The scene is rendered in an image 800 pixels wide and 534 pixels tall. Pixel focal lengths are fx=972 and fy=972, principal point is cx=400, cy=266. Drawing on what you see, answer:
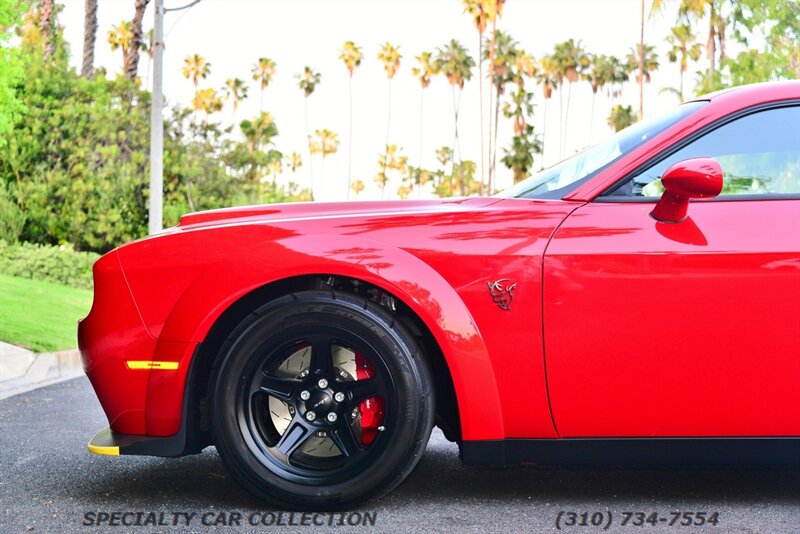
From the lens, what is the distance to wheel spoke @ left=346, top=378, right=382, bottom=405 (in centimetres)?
337

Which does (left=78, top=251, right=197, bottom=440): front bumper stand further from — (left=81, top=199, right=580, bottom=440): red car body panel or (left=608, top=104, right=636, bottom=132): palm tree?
(left=608, top=104, right=636, bottom=132): palm tree

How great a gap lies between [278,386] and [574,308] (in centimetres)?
106

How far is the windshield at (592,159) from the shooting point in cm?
361

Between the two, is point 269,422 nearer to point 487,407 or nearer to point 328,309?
point 328,309

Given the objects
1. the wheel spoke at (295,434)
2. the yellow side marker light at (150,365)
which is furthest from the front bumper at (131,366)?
the wheel spoke at (295,434)

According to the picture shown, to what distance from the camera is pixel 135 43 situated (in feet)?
110

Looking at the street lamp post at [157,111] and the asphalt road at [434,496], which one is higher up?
the street lamp post at [157,111]

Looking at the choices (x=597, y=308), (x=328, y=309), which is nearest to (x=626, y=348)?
(x=597, y=308)

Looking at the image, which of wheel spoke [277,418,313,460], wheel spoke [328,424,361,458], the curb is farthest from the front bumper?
the curb

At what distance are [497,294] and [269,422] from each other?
941mm

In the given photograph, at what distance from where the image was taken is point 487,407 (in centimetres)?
337

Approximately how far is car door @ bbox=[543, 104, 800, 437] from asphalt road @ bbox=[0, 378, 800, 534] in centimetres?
37

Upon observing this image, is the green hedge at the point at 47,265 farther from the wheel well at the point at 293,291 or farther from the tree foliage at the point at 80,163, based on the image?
the wheel well at the point at 293,291

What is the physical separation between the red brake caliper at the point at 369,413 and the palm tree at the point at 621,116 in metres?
69.4
